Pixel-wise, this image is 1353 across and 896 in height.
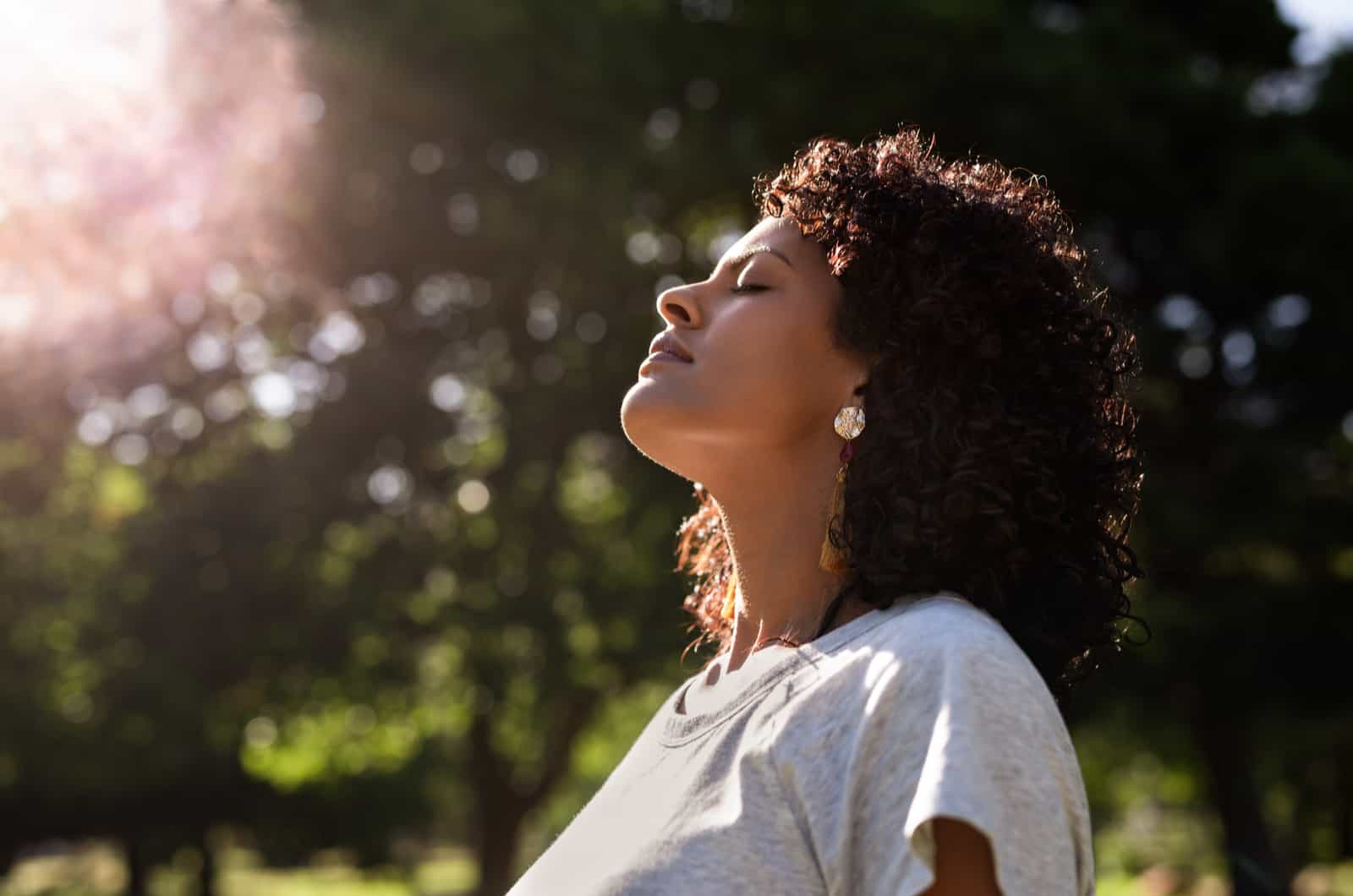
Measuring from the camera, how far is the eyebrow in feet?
6.31

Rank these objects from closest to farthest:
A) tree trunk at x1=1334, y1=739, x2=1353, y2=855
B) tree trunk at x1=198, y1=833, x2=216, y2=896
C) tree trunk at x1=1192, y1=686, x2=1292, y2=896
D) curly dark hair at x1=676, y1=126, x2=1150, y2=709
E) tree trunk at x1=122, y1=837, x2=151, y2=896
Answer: curly dark hair at x1=676, y1=126, x2=1150, y2=709
tree trunk at x1=1192, y1=686, x2=1292, y2=896
tree trunk at x1=122, y1=837, x2=151, y2=896
tree trunk at x1=198, y1=833, x2=216, y2=896
tree trunk at x1=1334, y1=739, x2=1353, y2=855

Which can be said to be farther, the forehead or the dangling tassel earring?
the forehead

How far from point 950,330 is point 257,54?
11808mm

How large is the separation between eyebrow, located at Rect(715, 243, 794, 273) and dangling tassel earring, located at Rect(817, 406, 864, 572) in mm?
240

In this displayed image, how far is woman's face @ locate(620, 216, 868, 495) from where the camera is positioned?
184cm

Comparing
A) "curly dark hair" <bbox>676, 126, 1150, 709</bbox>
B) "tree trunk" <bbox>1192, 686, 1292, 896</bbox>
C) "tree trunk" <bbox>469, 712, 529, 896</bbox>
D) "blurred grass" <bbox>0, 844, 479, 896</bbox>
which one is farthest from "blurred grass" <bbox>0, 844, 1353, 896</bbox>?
"curly dark hair" <bbox>676, 126, 1150, 709</bbox>

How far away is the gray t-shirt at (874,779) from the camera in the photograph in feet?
4.24

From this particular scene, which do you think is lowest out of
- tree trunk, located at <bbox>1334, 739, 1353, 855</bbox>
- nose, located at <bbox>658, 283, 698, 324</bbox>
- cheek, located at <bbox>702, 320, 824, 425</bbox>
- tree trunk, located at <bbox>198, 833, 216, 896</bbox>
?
tree trunk, located at <bbox>1334, 739, 1353, 855</bbox>

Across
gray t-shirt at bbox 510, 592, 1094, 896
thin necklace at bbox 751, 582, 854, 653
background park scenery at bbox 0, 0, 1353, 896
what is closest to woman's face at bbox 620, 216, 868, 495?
thin necklace at bbox 751, 582, 854, 653

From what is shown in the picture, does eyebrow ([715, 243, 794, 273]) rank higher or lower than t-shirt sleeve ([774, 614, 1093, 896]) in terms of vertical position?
higher

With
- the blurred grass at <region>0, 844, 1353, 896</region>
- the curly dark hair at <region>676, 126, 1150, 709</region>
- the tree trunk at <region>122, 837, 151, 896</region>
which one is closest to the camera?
the curly dark hair at <region>676, 126, 1150, 709</region>

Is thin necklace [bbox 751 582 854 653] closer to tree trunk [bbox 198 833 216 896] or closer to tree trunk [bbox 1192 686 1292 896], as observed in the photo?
tree trunk [bbox 1192 686 1292 896]

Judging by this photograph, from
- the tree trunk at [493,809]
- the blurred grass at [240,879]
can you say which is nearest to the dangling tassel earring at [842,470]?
the tree trunk at [493,809]

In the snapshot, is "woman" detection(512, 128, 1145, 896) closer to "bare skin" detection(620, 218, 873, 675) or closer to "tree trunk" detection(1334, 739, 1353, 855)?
"bare skin" detection(620, 218, 873, 675)
